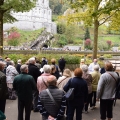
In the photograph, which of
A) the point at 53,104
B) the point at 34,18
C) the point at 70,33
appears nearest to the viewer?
the point at 53,104

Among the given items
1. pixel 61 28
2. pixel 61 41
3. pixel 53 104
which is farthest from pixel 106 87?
pixel 61 28

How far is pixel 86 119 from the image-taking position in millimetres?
7582

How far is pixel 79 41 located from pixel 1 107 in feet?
276

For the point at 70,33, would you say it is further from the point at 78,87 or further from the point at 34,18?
the point at 78,87

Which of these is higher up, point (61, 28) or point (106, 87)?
point (61, 28)

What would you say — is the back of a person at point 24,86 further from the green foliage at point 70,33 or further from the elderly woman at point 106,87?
the green foliage at point 70,33

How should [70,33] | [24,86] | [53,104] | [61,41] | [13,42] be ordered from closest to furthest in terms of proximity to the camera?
[53,104], [24,86], [13,42], [61,41], [70,33]

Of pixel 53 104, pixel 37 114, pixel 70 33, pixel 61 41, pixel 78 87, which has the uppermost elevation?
pixel 70 33

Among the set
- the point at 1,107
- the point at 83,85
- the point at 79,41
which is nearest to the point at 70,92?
the point at 83,85

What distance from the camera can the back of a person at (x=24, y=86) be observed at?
6.34 metres

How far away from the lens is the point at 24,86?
6355 millimetres

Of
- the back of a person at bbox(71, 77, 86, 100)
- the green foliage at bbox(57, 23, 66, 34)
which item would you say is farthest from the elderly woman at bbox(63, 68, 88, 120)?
the green foliage at bbox(57, 23, 66, 34)

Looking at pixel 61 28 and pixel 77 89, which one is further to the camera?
pixel 61 28

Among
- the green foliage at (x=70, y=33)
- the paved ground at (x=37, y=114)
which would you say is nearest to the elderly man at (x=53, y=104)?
the paved ground at (x=37, y=114)
